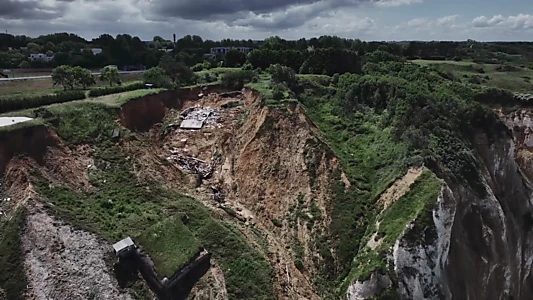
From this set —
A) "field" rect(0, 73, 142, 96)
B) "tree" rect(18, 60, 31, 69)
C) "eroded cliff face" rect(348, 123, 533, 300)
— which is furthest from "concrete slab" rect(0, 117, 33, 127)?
"tree" rect(18, 60, 31, 69)

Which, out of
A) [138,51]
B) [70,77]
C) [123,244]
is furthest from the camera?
[138,51]

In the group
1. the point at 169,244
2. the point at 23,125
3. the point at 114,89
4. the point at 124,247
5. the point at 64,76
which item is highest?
the point at 64,76

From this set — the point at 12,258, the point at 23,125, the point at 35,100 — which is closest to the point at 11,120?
the point at 23,125

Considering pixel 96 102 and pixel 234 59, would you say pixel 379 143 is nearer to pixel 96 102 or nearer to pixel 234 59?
pixel 96 102

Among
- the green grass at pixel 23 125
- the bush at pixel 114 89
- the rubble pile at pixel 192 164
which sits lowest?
the rubble pile at pixel 192 164

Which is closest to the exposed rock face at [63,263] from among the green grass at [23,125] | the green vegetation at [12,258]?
the green vegetation at [12,258]

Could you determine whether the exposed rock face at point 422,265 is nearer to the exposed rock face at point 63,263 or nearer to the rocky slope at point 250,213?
the rocky slope at point 250,213
